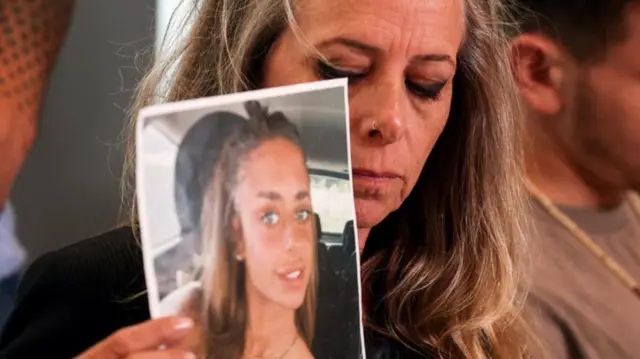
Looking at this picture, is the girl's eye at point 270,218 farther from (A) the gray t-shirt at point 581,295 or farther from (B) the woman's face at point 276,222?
(A) the gray t-shirt at point 581,295

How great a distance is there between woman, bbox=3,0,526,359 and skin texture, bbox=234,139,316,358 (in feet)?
0.19

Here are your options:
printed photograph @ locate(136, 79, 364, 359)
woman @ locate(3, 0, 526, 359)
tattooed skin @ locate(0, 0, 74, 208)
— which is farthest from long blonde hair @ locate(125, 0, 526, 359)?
tattooed skin @ locate(0, 0, 74, 208)

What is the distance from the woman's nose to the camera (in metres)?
0.57

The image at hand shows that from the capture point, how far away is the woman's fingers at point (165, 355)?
0.42 metres

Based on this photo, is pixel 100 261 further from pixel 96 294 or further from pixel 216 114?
pixel 216 114

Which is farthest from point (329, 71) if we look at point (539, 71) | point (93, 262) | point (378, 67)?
point (539, 71)

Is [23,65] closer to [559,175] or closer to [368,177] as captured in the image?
[368,177]

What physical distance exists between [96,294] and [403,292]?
0.97 ft

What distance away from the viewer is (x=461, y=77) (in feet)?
2.35

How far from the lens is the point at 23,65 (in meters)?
0.58

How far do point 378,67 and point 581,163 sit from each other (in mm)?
392

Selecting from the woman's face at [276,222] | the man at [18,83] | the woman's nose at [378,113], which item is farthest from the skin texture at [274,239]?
the man at [18,83]

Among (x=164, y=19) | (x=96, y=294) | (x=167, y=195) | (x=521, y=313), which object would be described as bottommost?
(x=521, y=313)

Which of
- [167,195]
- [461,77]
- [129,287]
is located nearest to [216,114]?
[167,195]
